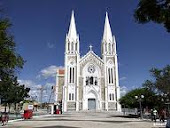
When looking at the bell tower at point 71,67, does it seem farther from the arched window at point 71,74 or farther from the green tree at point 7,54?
the green tree at point 7,54

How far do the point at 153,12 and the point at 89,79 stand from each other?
5772 cm

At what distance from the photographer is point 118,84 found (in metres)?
67.5

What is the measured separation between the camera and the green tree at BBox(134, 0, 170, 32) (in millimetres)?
11094

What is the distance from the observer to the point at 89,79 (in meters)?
68.9

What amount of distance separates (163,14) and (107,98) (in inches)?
2229

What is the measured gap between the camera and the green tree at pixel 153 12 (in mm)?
11094

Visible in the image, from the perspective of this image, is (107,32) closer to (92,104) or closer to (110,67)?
(110,67)

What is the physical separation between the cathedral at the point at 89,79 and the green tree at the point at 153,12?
179 ft

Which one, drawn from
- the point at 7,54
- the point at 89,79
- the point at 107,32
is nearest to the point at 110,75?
the point at 89,79

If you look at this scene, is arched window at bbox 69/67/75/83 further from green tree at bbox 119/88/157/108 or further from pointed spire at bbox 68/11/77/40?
green tree at bbox 119/88/157/108

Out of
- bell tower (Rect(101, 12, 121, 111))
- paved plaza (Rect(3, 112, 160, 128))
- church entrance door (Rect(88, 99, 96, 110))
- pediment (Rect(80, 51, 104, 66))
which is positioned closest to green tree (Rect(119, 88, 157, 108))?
paved plaza (Rect(3, 112, 160, 128))

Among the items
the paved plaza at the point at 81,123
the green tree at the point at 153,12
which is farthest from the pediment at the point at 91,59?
the green tree at the point at 153,12

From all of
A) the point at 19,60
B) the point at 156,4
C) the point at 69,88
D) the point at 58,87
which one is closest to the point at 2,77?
the point at 19,60

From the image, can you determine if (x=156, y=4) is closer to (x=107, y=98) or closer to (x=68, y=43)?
(x=107, y=98)
